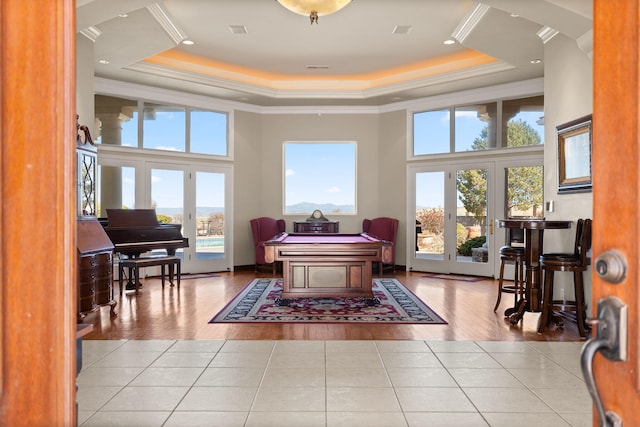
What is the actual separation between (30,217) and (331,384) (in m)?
2.78

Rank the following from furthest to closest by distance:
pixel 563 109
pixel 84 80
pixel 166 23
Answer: pixel 166 23 < pixel 84 80 < pixel 563 109

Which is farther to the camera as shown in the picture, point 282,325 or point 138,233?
point 138,233

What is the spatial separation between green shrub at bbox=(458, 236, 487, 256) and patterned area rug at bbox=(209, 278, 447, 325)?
90.5 inches

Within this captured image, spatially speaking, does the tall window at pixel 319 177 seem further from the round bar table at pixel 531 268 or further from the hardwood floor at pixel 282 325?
the round bar table at pixel 531 268

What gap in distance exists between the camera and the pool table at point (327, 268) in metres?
6.02

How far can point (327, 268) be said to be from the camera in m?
6.18

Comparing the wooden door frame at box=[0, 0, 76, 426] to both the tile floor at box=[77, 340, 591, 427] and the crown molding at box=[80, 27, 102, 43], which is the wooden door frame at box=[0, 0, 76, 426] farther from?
the crown molding at box=[80, 27, 102, 43]

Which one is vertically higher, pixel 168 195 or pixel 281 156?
pixel 281 156

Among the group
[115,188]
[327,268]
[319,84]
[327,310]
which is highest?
[319,84]

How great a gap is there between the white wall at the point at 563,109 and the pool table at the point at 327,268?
207 centimetres

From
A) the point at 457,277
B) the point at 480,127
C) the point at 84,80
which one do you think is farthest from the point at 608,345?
the point at 480,127

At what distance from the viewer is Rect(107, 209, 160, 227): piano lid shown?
23.2 ft

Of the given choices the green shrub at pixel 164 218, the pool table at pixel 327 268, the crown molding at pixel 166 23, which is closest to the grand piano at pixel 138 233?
the green shrub at pixel 164 218

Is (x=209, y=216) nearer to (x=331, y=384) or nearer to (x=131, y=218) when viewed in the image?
(x=131, y=218)
